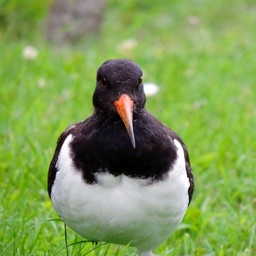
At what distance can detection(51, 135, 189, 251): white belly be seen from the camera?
11.3ft

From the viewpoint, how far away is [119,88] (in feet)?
11.5

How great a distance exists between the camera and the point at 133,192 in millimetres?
3439

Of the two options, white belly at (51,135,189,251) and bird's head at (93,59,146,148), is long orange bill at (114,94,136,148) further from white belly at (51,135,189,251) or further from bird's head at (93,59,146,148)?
white belly at (51,135,189,251)

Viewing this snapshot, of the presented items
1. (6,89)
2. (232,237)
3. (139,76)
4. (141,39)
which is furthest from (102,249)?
(141,39)

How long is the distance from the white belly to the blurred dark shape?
5170 millimetres

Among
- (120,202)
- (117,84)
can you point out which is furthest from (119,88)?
(120,202)

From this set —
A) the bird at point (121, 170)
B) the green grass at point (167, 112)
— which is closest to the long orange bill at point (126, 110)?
the bird at point (121, 170)

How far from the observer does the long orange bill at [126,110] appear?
3.33 m

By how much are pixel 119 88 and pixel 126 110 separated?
16 cm

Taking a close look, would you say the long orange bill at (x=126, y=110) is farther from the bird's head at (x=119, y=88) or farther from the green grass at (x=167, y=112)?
the green grass at (x=167, y=112)

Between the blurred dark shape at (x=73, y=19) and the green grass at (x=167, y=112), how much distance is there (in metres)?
0.19

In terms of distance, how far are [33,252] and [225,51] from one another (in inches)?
198

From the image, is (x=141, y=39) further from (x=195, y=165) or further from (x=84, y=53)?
(x=195, y=165)

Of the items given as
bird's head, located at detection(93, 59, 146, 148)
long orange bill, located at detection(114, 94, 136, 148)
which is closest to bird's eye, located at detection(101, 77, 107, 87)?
bird's head, located at detection(93, 59, 146, 148)
